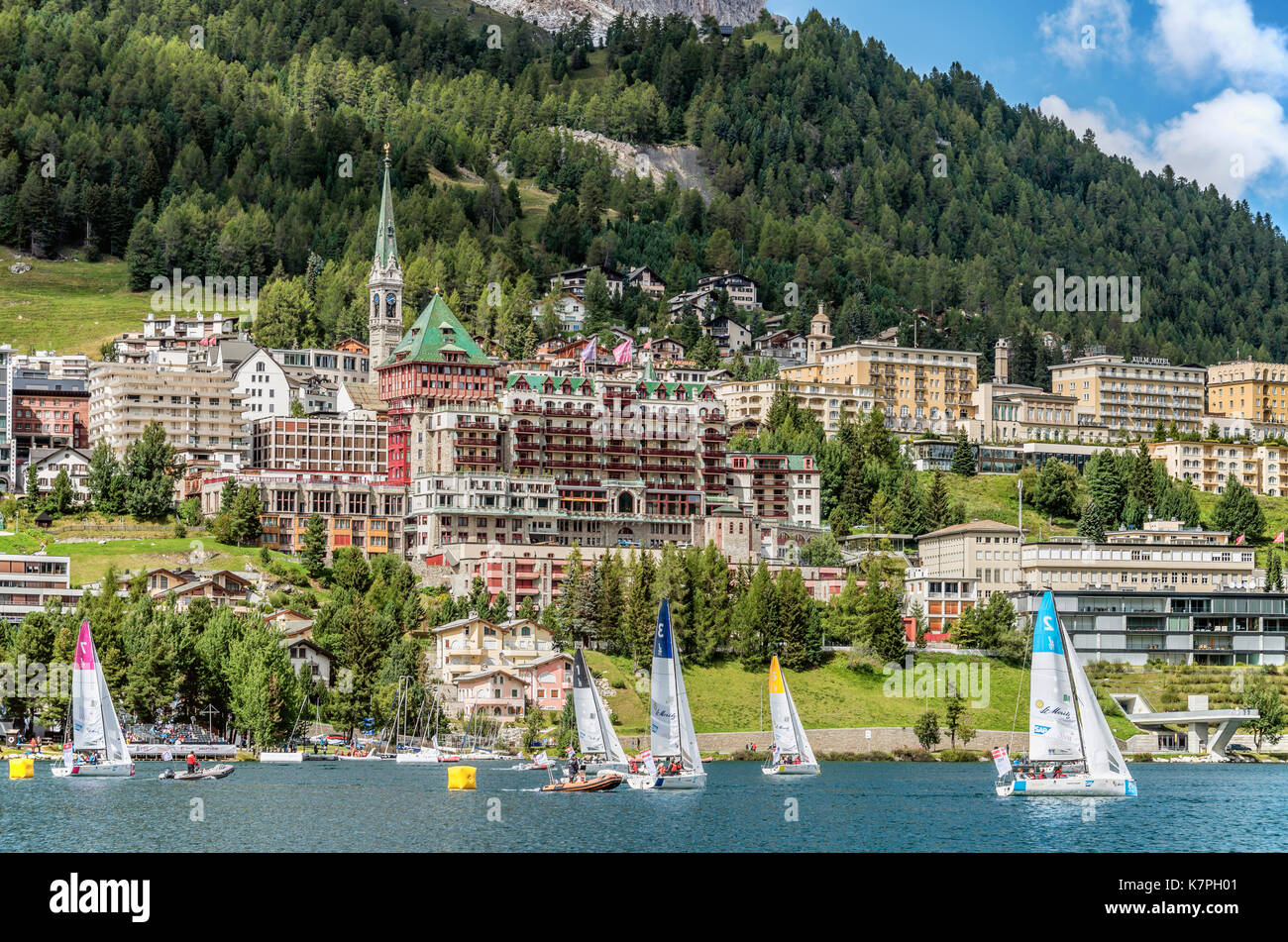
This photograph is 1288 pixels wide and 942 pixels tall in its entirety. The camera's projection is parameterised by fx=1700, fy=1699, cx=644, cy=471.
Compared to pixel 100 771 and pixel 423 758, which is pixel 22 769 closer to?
pixel 100 771

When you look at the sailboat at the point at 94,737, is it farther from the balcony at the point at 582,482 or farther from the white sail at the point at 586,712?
the balcony at the point at 582,482

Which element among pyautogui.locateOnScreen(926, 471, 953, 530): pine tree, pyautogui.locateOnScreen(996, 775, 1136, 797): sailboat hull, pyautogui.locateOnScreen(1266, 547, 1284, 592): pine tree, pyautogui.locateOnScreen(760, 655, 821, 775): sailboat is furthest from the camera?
pyautogui.locateOnScreen(926, 471, 953, 530): pine tree

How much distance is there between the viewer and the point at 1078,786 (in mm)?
84750

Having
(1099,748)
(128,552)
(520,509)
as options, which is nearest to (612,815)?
(1099,748)

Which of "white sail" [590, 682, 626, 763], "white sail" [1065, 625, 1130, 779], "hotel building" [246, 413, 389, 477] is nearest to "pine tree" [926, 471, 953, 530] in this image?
"hotel building" [246, 413, 389, 477]

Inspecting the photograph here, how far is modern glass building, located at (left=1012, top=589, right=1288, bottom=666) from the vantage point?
5856 inches

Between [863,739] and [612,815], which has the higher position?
[612,815]

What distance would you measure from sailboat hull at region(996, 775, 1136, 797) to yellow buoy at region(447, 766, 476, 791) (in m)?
30.1

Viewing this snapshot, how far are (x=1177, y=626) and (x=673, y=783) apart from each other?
3039 inches

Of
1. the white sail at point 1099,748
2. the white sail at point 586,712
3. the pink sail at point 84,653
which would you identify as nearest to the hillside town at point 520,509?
the pink sail at point 84,653

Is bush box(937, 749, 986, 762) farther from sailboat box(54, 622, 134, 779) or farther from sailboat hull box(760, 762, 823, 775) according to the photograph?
sailboat box(54, 622, 134, 779)

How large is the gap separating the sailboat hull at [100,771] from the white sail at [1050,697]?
5102 cm

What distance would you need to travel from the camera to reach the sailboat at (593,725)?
9612cm
